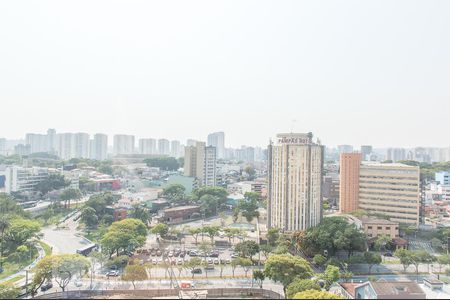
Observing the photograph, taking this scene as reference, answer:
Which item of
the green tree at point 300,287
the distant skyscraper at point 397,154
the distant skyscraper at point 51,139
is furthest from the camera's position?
the distant skyscraper at point 397,154

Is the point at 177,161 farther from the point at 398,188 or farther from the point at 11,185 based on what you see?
the point at 398,188

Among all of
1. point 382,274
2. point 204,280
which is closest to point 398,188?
point 382,274

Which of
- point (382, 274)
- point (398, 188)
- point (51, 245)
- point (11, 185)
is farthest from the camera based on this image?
point (11, 185)

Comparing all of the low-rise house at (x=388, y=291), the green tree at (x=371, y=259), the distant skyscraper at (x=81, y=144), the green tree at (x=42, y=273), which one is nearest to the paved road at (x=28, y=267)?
the green tree at (x=42, y=273)

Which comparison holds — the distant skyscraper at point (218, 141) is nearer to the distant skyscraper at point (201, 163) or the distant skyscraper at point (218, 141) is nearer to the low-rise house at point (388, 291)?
the distant skyscraper at point (201, 163)

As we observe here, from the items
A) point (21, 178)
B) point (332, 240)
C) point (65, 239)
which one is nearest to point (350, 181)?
point (332, 240)
